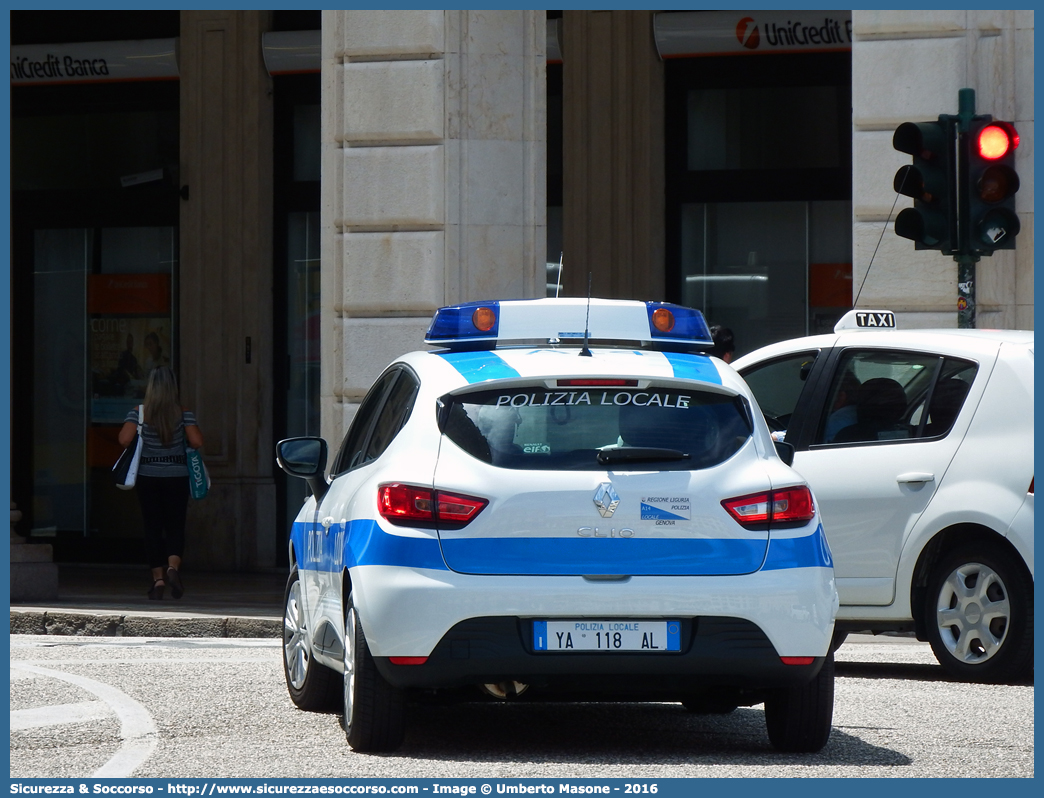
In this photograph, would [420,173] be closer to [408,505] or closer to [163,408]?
[163,408]

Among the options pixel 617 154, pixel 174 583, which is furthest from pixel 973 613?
pixel 617 154

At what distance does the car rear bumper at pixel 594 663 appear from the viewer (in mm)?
6168

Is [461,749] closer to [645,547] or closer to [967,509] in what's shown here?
[645,547]

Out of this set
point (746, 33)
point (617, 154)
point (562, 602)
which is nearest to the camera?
point (562, 602)

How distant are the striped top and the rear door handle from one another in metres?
6.99

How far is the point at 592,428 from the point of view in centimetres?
646

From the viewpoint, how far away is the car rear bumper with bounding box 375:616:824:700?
6168 millimetres

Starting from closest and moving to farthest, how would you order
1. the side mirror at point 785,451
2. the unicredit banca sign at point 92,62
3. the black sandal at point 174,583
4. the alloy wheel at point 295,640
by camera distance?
the side mirror at point 785,451 < the alloy wheel at point 295,640 < the black sandal at point 174,583 < the unicredit banca sign at point 92,62

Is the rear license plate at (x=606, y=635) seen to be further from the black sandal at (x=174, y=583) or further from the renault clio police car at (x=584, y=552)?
the black sandal at (x=174, y=583)

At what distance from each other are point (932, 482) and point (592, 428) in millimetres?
3147

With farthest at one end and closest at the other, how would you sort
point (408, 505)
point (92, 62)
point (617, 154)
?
1. point (92, 62)
2. point (617, 154)
3. point (408, 505)

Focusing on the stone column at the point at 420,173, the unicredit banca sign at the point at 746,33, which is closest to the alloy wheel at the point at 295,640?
the stone column at the point at 420,173

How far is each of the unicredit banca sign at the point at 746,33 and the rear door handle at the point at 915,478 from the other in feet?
25.6
